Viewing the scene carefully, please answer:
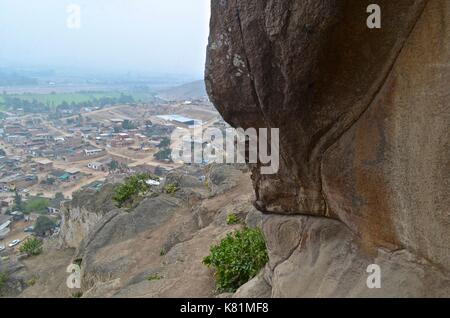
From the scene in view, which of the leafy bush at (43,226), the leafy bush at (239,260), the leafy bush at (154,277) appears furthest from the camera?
the leafy bush at (43,226)

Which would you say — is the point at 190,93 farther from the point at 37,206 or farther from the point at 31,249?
the point at 31,249

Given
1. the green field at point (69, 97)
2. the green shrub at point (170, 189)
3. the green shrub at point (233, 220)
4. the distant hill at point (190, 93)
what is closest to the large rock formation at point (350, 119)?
the green shrub at point (233, 220)

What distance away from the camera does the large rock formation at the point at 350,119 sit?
4.59 metres

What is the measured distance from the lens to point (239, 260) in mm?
7824

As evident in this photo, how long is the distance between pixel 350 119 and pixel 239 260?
3.68 meters

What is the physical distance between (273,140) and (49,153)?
60016mm

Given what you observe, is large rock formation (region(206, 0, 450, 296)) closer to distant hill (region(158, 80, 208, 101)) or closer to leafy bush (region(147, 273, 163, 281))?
leafy bush (region(147, 273, 163, 281))

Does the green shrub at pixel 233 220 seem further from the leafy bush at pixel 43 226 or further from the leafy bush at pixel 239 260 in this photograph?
the leafy bush at pixel 43 226

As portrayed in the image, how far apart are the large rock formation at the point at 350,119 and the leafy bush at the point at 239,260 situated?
1427 mm

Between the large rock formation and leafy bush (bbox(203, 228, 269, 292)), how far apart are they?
56.2 inches

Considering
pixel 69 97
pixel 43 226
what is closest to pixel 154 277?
pixel 43 226

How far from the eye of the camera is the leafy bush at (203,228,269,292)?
7.57 m

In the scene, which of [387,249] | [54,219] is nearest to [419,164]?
[387,249]

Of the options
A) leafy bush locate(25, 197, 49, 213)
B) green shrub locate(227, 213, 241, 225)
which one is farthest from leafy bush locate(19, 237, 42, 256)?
leafy bush locate(25, 197, 49, 213)
